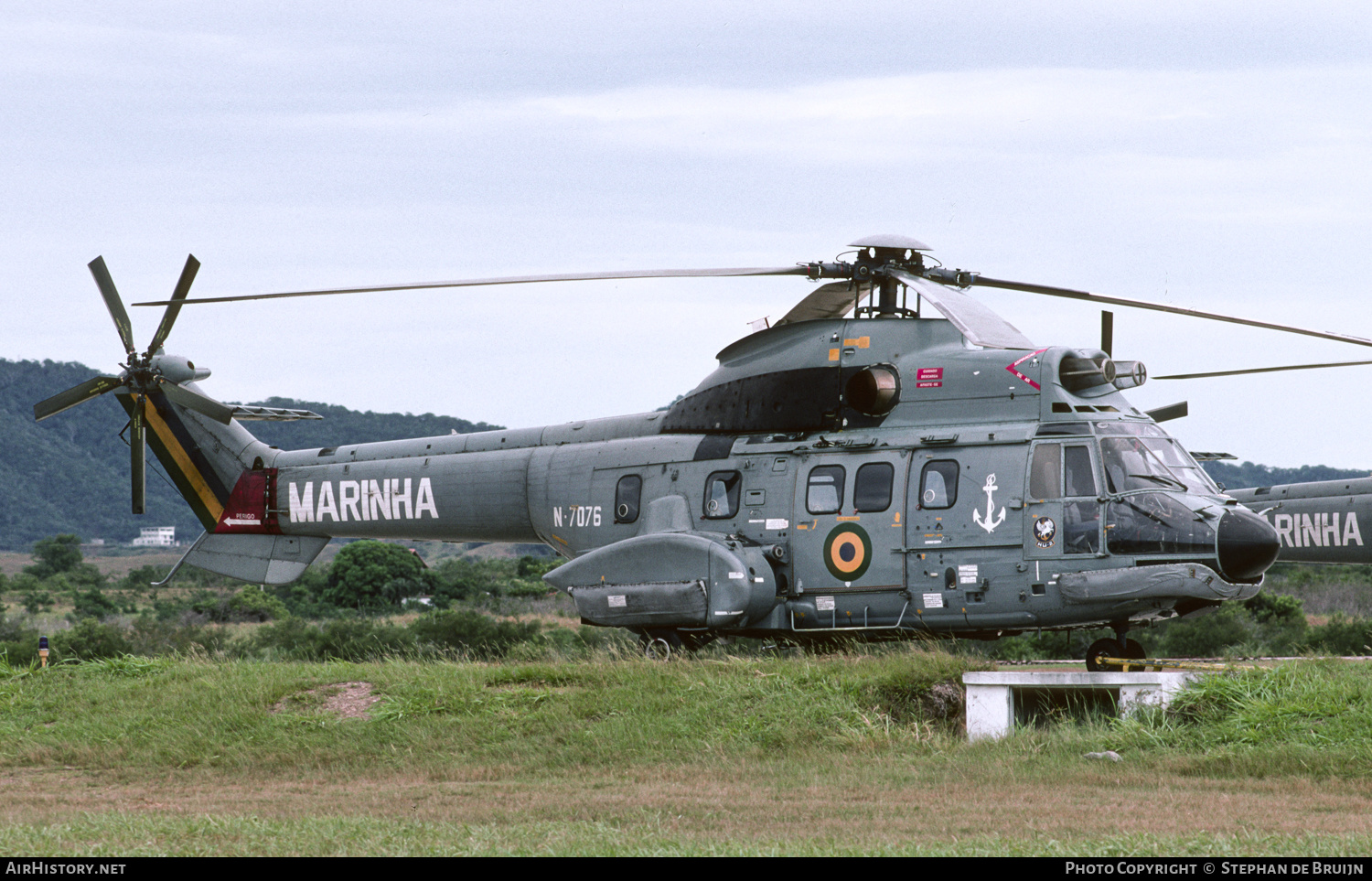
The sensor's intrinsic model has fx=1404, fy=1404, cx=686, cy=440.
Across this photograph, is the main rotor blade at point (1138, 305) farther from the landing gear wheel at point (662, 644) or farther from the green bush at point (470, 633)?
the green bush at point (470, 633)

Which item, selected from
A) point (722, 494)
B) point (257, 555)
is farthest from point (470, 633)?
point (722, 494)

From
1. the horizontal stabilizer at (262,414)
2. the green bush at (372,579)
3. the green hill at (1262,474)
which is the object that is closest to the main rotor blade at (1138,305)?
the horizontal stabilizer at (262,414)

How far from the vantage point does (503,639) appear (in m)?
30.5

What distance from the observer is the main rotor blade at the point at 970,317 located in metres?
16.1

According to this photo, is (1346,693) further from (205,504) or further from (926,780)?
(205,504)

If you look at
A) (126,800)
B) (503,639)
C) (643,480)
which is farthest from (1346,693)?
(503,639)

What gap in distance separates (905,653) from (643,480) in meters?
4.18

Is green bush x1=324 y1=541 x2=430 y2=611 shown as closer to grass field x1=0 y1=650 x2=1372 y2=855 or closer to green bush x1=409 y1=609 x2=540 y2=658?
green bush x1=409 y1=609 x2=540 y2=658

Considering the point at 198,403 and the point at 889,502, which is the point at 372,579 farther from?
the point at 889,502

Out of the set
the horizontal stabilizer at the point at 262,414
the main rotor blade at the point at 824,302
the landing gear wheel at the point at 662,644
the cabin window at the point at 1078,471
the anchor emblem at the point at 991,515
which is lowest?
the landing gear wheel at the point at 662,644

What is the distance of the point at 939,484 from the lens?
15703mm

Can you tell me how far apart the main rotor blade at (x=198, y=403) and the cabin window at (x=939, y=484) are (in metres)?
11.2

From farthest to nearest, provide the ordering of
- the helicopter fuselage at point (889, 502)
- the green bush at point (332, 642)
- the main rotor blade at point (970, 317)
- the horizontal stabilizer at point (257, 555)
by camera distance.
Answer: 1. the green bush at point (332, 642)
2. the horizontal stabilizer at point (257, 555)
3. the main rotor blade at point (970, 317)
4. the helicopter fuselage at point (889, 502)

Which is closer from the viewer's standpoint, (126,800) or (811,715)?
(126,800)
